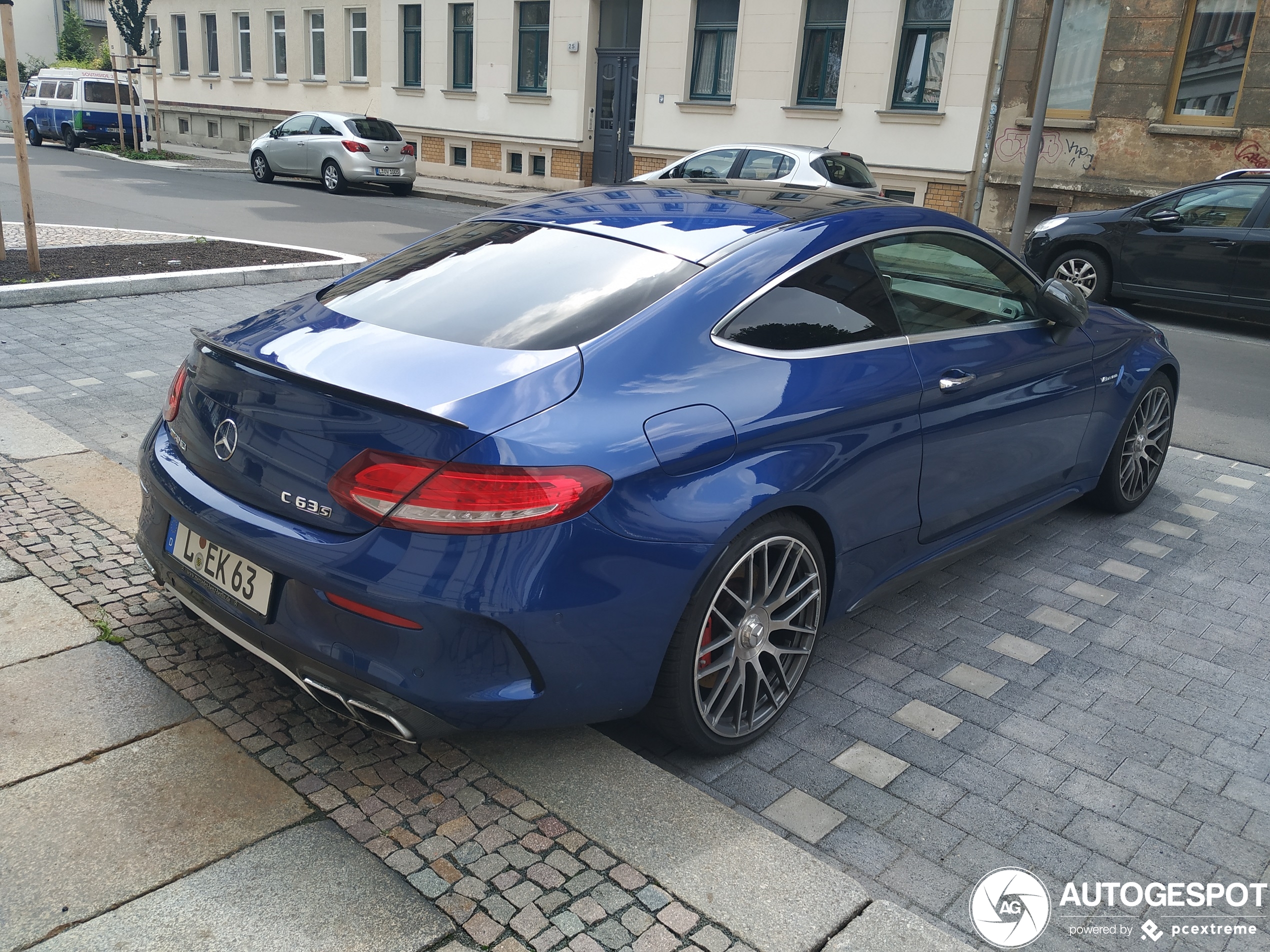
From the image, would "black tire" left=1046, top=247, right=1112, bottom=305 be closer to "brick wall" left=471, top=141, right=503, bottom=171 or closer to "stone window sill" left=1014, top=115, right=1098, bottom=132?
"stone window sill" left=1014, top=115, right=1098, bottom=132

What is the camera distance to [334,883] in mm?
2553

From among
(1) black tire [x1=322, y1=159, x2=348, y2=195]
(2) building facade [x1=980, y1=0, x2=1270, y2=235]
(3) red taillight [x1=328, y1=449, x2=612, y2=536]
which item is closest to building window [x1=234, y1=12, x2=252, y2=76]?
(1) black tire [x1=322, y1=159, x2=348, y2=195]

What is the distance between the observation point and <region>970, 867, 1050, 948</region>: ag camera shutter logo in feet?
8.68

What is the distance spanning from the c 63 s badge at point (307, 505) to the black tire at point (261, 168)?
75.3 ft

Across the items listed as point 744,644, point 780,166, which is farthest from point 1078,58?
point 744,644

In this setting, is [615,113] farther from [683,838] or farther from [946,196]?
[683,838]

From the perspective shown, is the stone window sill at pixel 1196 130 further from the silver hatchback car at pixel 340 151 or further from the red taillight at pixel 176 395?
the red taillight at pixel 176 395

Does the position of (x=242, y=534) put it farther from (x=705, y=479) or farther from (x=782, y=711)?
(x=782, y=711)

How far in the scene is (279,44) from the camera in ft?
104

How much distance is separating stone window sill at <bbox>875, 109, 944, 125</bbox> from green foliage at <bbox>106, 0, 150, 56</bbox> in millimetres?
18859

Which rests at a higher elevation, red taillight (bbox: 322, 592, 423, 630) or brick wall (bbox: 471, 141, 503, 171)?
red taillight (bbox: 322, 592, 423, 630)

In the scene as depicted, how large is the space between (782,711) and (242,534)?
1.71 m

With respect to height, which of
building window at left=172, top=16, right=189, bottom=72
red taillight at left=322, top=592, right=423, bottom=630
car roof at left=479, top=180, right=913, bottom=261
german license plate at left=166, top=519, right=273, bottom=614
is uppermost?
building window at left=172, top=16, right=189, bottom=72

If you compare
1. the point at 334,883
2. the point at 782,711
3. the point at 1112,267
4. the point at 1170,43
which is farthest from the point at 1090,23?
the point at 334,883
